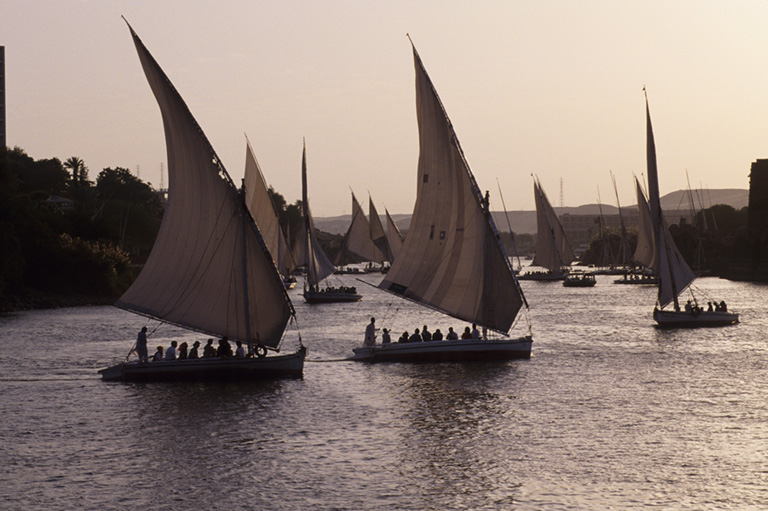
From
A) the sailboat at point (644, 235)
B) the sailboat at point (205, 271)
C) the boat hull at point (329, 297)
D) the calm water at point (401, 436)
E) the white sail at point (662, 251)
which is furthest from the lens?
the sailboat at point (644, 235)

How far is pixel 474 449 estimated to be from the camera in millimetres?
38000

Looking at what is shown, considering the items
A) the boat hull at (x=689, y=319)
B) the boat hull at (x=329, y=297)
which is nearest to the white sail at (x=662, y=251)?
the boat hull at (x=689, y=319)

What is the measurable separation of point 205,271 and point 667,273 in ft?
157

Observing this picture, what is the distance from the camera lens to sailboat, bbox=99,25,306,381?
5075 cm

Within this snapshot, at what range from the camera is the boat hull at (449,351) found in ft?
191

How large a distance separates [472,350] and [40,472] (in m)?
29.4

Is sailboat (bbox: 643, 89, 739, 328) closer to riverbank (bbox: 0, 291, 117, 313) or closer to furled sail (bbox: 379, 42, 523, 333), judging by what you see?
furled sail (bbox: 379, 42, 523, 333)

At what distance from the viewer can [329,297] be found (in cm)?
13075

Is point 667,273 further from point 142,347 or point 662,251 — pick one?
point 142,347

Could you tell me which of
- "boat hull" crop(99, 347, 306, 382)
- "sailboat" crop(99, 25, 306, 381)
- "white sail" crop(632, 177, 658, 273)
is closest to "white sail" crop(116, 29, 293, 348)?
"sailboat" crop(99, 25, 306, 381)

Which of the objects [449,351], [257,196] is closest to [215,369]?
[449,351]

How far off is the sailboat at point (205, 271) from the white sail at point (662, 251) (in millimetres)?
45115

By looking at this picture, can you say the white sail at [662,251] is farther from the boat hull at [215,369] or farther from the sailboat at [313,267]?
the sailboat at [313,267]

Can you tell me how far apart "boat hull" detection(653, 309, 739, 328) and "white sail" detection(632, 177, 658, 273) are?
39.1m
